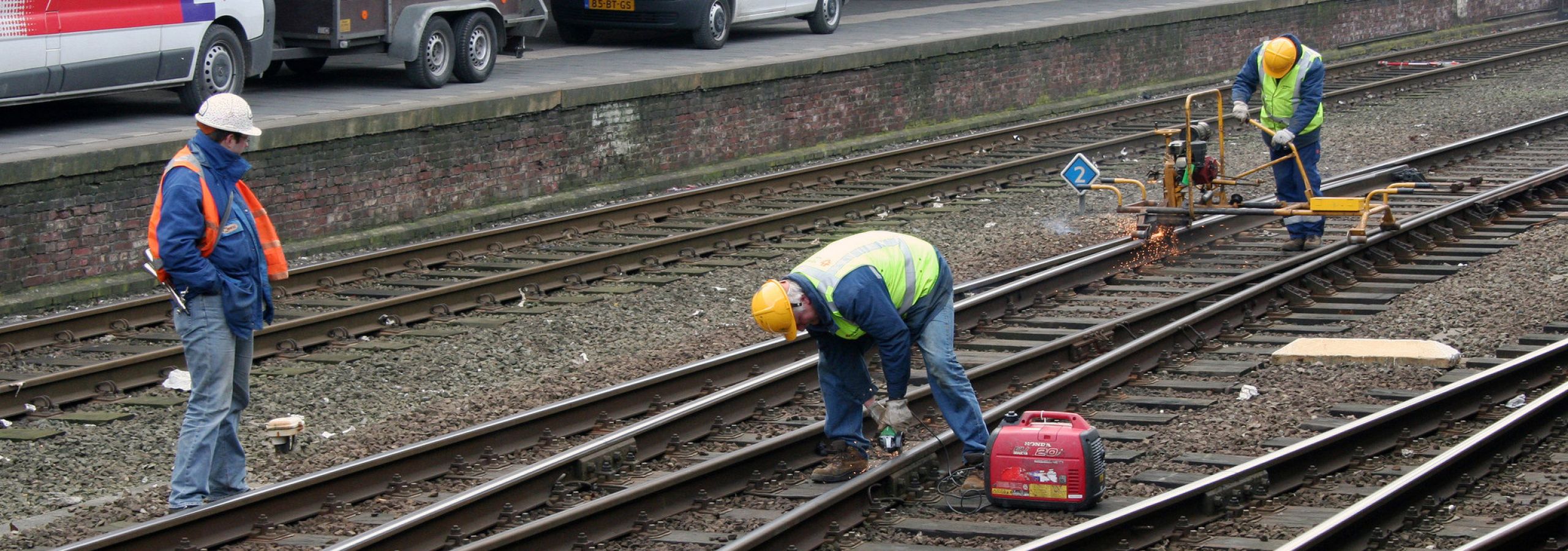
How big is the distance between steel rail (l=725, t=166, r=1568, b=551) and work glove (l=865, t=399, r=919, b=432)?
220mm

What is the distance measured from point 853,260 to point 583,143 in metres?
9.38

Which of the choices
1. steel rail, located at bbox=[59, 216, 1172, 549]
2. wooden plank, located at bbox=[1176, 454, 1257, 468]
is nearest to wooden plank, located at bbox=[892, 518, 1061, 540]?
wooden plank, located at bbox=[1176, 454, 1257, 468]

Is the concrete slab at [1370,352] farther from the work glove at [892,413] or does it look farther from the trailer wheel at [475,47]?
the trailer wheel at [475,47]

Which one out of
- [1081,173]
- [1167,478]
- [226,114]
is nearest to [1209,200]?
[1081,173]

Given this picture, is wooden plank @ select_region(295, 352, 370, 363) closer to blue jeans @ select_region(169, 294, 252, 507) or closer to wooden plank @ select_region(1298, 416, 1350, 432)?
blue jeans @ select_region(169, 294, 252, 507)

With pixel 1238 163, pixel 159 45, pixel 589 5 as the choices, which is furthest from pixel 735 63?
pixel 159 45

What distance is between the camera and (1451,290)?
1070 centimetres

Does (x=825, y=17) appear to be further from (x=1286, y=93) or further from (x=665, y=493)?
(x=665, y=493)

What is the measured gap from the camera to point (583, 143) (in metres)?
15.9

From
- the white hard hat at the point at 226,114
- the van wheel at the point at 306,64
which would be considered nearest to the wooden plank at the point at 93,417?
the white hard hat at the point at 226,114

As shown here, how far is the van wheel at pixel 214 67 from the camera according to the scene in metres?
14.5

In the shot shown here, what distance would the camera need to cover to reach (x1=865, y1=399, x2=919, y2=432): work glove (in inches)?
278

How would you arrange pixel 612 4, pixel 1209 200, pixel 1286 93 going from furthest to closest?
pixel 612 4 → pixel 1209 200 → pixel 1286 93

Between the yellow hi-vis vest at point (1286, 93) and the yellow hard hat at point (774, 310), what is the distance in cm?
626
